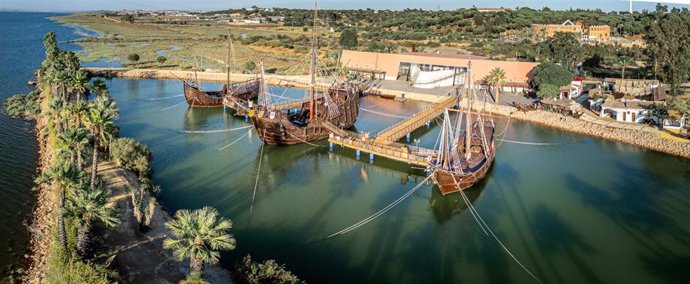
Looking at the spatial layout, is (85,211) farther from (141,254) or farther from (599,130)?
(599,130)

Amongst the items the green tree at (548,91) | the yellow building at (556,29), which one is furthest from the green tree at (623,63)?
the yellow building at (556,29)

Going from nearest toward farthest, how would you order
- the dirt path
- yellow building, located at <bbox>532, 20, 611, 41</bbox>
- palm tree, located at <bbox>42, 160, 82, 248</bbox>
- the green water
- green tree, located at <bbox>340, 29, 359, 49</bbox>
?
palm tree, located at <bbox>42, 160, 82, 248</bbox>
the dirt path
the green water
green tree, located at <bbox>340, 29, 359, 49</bbox>
yellow building, located at <bbox>532, 20, 611, 41</bbox>

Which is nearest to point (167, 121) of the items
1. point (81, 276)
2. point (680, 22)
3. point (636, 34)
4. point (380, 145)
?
point (380, 145)

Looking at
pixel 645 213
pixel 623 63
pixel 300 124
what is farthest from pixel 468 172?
pixel 623 63

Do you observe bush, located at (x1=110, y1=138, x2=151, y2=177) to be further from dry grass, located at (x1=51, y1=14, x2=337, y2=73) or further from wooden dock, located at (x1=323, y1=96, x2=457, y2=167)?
dry grass, located at (x1=51, y1=14, x2=337, y2=73)

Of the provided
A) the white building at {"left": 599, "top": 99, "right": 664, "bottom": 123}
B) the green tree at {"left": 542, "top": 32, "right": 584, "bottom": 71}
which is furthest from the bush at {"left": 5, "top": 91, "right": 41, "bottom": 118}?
the green tree at {"left": 542, "top": 32, "right": 584, "bottom": 71}

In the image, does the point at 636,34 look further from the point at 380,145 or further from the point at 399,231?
the point at 399,231

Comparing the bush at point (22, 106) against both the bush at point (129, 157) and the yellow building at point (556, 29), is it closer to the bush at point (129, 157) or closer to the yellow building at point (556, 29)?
the bush at point (129, 157)

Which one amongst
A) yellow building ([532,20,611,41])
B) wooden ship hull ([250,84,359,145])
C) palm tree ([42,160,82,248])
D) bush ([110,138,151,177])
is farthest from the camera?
yellow building ([532,20,611,41])
